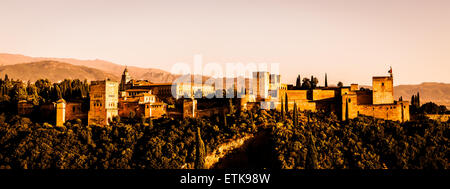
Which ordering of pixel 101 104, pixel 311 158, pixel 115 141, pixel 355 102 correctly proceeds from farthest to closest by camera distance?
pixel 355 102 → pixel 101 104 → pixel 115 141 → pixel 311 158

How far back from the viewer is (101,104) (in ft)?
128

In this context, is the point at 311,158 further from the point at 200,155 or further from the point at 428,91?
the point at 428,91

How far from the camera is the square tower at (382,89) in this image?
139 feet

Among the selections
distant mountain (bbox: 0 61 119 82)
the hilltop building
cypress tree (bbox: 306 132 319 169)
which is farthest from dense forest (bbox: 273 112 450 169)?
distant mountain (bbox: 0 61 119 82)

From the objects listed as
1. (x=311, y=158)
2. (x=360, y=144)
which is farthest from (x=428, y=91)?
(x=311, y=158)

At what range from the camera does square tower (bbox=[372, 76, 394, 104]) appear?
139 feet

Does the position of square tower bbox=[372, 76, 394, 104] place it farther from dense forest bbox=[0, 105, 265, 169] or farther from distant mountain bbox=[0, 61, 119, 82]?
distant mountain bbox=[0, 61, 119, 82]

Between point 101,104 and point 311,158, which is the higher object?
point 101,104

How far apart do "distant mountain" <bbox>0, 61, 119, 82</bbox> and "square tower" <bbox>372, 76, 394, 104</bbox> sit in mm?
105388

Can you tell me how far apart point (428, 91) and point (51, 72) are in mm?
118024

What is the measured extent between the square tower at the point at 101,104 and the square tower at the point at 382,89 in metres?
24.6

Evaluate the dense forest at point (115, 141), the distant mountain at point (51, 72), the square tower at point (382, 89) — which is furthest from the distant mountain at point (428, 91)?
the dense forest at point (115, 141)
